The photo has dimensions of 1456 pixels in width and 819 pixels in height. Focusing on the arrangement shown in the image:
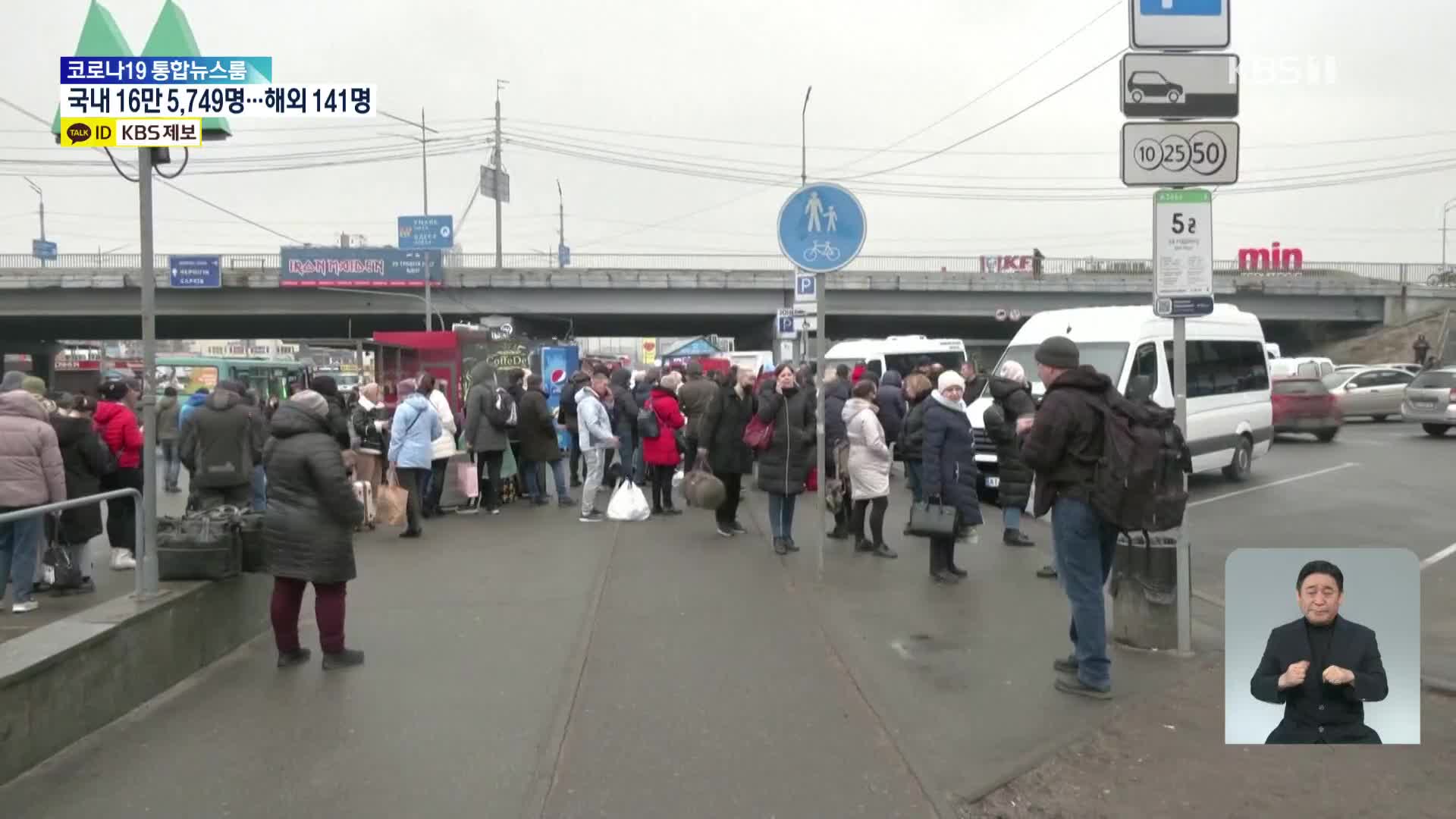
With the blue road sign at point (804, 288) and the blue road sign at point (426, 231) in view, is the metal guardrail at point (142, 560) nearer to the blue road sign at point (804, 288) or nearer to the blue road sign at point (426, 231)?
the blue road sign at point (804, 288)

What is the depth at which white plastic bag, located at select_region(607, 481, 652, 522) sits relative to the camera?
40.3 ft

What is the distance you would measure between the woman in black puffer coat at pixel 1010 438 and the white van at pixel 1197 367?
280cm

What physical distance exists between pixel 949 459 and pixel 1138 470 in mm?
3373

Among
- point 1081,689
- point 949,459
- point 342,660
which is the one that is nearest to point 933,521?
point 949,459

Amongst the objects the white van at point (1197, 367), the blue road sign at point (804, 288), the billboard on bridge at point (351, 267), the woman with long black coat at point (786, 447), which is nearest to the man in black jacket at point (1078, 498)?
the woman with long black coat at point (786, 447)

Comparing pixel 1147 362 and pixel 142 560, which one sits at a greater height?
pixel 1147 362

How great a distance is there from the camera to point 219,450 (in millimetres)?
9352

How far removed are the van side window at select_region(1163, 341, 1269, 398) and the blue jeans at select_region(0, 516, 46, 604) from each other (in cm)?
1263

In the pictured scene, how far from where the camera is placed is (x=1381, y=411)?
3038 centimetres

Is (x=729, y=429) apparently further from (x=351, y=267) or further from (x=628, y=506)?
(x=351, y=267)

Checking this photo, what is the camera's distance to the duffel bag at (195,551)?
656 cm

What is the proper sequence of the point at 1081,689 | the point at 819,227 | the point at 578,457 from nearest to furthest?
1. the point at 1081,689
2. the point at 819,227
3. the point at 578,457

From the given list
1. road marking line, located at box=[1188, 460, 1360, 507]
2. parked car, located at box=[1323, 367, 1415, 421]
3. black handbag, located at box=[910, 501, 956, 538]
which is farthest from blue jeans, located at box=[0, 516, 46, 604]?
parked car, located at box=[1323, 367, 1415, 421]

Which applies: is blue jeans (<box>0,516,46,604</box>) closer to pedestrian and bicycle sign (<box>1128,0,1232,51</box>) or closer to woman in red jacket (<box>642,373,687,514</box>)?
woman in red jacket (<box>642,373,687,514</box>)
